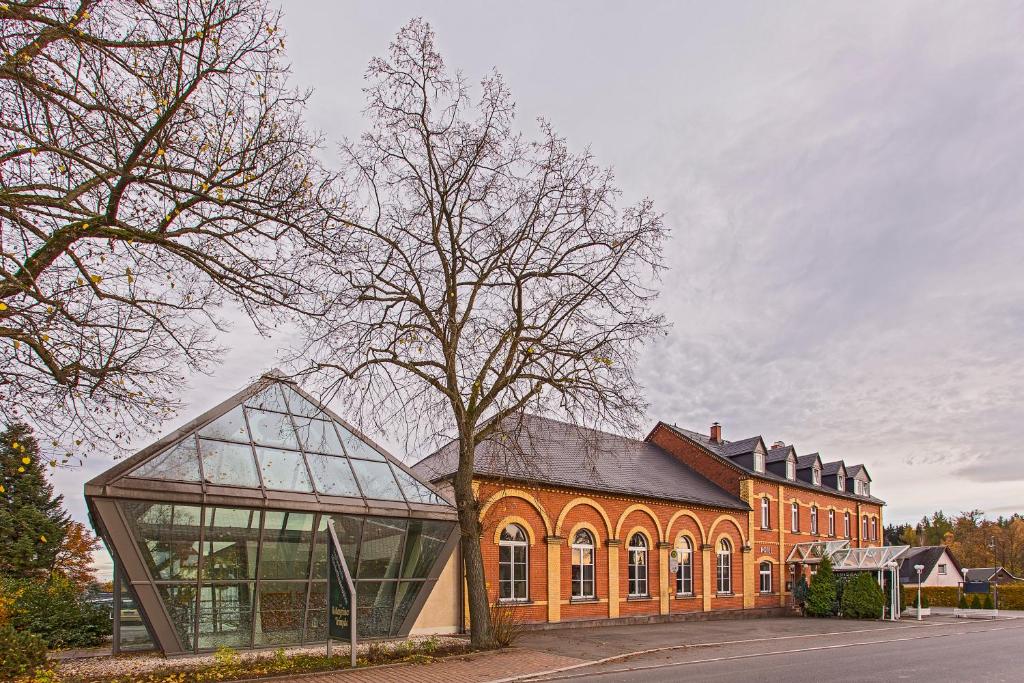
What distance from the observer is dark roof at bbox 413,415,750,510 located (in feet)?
66.4

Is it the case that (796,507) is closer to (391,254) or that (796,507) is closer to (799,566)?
(799,566)

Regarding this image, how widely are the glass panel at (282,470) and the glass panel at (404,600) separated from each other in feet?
12.5

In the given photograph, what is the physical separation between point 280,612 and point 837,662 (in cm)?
1213

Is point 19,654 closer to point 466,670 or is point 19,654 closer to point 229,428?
point 229,428

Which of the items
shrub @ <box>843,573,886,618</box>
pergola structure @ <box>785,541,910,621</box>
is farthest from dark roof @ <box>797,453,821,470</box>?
shrub @ <box>843,573,886,618</box>

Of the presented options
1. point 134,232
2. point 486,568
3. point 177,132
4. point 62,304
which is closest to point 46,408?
point 62,304

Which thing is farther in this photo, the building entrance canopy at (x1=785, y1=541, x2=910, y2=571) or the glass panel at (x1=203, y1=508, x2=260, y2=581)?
the building entrance canopy at (x1=785, y1=541, x2=910, y2=571)

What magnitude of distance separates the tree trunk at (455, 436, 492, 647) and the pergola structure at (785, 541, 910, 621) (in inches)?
861

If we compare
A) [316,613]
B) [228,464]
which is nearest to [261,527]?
[228,464]

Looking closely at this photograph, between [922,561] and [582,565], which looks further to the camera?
[922,561]

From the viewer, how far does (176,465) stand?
1370 centimetres

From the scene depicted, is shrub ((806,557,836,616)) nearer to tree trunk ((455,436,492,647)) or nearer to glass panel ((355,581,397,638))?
tree trunk ((455,436,492,647))

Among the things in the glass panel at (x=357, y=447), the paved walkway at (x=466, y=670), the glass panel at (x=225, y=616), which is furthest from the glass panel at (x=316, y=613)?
the glass panel at (x=357, y=447)

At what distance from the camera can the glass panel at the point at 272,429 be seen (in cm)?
1559
